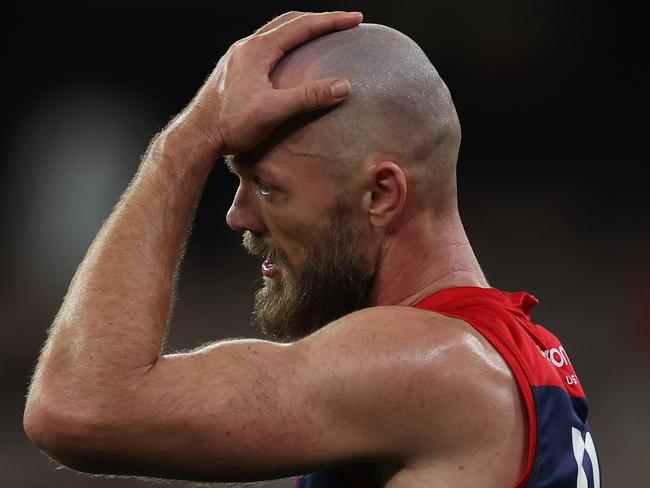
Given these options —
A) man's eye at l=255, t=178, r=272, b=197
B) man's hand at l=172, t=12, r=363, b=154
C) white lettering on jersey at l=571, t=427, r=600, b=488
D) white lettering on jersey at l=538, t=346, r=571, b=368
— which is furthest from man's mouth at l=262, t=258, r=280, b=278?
white lettering on jersey at l=571, t=427, r=600, b=488

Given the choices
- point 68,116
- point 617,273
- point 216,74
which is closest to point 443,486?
point 216,74

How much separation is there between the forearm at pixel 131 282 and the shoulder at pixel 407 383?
261 mm

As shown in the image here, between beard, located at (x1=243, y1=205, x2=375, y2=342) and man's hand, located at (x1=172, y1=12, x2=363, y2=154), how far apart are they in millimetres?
216

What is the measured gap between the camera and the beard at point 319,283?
5.77 feet

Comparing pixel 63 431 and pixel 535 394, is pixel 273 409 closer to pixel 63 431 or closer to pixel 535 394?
pixel 63 431

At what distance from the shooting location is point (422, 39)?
654cm

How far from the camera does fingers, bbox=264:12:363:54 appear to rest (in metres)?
1.71

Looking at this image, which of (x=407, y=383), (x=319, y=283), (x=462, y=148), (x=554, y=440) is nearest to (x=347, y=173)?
(x=319, y=283)

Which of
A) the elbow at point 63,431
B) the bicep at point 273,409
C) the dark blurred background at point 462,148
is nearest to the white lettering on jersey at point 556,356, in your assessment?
the bicep at point 273,409

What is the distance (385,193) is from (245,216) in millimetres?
278

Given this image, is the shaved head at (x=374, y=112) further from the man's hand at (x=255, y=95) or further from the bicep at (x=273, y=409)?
the bicep at (x=273, y=409)

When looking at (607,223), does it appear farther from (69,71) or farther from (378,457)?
(378,457)

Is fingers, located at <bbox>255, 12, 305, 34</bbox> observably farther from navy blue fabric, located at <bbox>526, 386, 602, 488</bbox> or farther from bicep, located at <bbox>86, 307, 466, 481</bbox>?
navy blue fabric, located at <bbox>526, 386, 602, 488</bbox>

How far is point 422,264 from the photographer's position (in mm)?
1779
